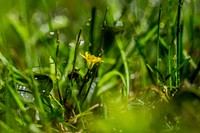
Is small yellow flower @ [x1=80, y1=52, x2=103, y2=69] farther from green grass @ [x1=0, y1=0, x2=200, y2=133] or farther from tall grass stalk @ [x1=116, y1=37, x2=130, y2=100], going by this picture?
tall grass stalk @ [x1=116, y1=37, x2=130, y2=100]

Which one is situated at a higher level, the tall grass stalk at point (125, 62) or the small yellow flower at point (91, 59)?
the small yellow flower at point (91, 59)

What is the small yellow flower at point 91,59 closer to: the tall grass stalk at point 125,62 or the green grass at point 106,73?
the green grass at point 106,73

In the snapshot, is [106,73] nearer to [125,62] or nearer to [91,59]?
[125,62]

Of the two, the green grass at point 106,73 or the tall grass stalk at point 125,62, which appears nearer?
the green grass at point 106,73

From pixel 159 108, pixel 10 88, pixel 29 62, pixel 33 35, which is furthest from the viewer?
pixel 33 35

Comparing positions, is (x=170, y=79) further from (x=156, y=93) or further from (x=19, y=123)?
(x=19, y=123)

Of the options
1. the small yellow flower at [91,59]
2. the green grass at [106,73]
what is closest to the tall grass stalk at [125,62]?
the green grass at [106,73]

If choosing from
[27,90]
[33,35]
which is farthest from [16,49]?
[27,90]

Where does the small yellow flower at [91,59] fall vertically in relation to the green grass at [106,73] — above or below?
above

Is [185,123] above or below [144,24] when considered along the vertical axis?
below

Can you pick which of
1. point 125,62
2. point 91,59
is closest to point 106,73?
point 125,62
